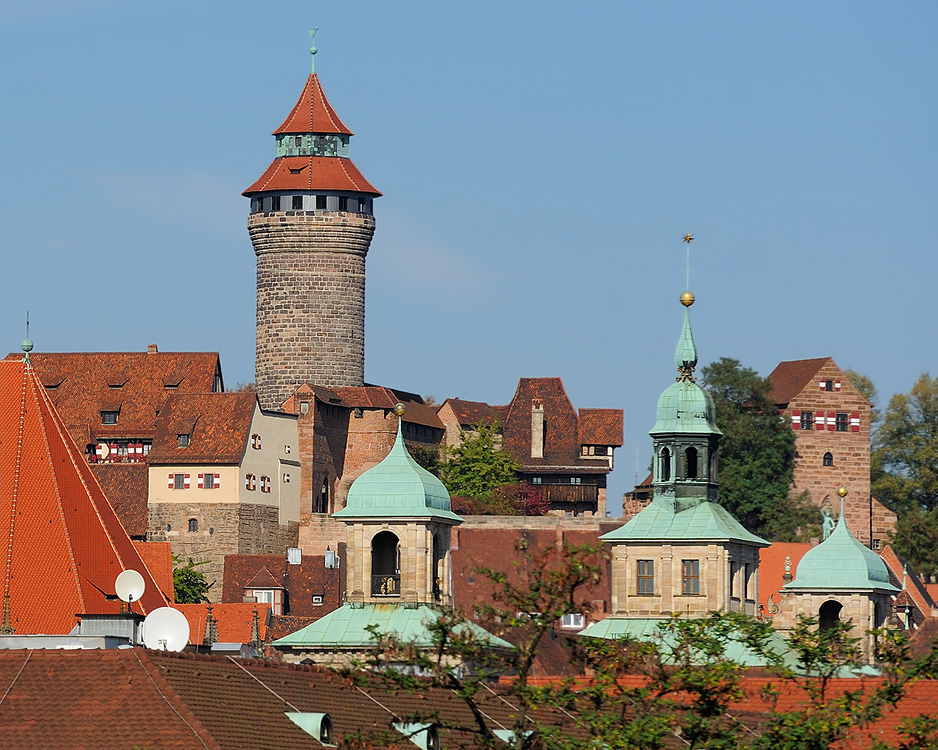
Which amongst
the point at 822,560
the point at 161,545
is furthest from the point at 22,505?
the point at 161,545

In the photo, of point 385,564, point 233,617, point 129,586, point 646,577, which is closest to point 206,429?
point 233,617

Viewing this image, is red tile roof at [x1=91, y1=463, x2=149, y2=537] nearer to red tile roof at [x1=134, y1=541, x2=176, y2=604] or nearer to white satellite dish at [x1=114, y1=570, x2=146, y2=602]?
red tile roof at [x1=134, y1=541, x2=176, y2=604]

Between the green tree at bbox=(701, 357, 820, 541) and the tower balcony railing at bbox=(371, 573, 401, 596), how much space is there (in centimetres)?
5954

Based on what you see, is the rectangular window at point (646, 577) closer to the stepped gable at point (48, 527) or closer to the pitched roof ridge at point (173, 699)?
the stepped gable at point (48, 527)

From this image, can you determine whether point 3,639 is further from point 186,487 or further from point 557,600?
point 186,487

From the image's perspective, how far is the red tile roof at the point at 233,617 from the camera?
3802 inches

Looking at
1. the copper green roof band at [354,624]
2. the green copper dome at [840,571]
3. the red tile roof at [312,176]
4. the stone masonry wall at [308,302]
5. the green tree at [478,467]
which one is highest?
the red tile roof at [312,176]

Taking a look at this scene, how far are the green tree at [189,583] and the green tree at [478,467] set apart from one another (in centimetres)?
1152

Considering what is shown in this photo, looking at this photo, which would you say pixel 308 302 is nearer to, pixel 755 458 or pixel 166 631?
pixel 755 458

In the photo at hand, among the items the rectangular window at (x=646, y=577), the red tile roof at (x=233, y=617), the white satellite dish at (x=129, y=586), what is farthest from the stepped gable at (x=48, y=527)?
the red tile roof at (x=233, y=617)

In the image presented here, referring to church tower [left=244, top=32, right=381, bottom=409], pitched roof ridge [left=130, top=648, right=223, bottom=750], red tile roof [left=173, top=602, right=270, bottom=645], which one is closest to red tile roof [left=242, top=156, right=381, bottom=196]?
church tower [left=244, top=32, right=381, bottom=409]

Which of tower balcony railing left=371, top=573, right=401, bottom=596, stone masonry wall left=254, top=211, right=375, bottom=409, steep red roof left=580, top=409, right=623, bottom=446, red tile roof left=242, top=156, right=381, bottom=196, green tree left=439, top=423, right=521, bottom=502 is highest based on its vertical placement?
red tile roof left=242, top=156, right=381, bottom=196

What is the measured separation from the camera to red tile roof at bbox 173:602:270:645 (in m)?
96.6

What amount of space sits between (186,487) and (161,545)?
13.2m
